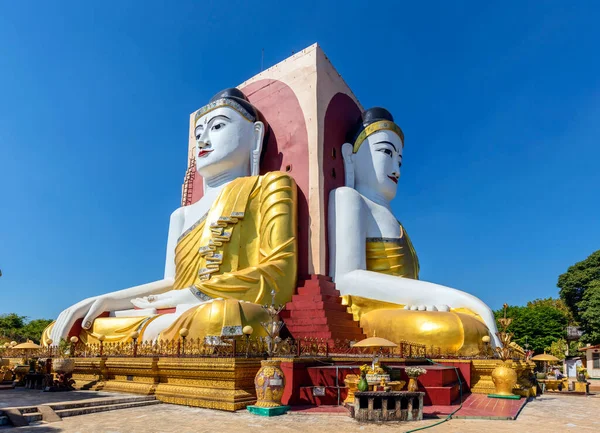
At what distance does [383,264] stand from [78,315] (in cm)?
832

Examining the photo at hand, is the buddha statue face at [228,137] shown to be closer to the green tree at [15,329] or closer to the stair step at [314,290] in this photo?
the stair step at [314,290]

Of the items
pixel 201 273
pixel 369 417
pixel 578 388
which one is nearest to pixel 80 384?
pixel 201 273

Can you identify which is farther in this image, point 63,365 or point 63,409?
point 63,365

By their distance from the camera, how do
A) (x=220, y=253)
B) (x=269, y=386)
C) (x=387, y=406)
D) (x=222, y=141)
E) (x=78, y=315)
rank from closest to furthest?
(x=387, y=406) < (x=269, y=386) < (x=78, y=315) < (x=220, y=253) < (x=222, y=141)

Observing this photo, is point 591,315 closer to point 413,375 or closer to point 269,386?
point 413,375

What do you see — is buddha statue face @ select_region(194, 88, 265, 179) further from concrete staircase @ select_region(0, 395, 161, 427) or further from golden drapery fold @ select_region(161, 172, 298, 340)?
concrete staircase @ select_region(0, 395, 161, 427)

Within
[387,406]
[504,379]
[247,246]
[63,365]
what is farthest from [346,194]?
[63,365]

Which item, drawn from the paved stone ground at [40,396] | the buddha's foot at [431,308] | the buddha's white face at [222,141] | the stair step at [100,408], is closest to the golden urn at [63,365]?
the paved stone ground at [40,396]

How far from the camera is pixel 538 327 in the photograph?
33406 millimetres

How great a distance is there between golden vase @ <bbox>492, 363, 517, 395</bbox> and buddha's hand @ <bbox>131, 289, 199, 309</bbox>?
269 inches

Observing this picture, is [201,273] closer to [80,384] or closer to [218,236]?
[218,236]

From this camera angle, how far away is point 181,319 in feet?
35.2

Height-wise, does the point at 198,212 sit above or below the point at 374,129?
below

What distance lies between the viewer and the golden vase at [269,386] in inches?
308
